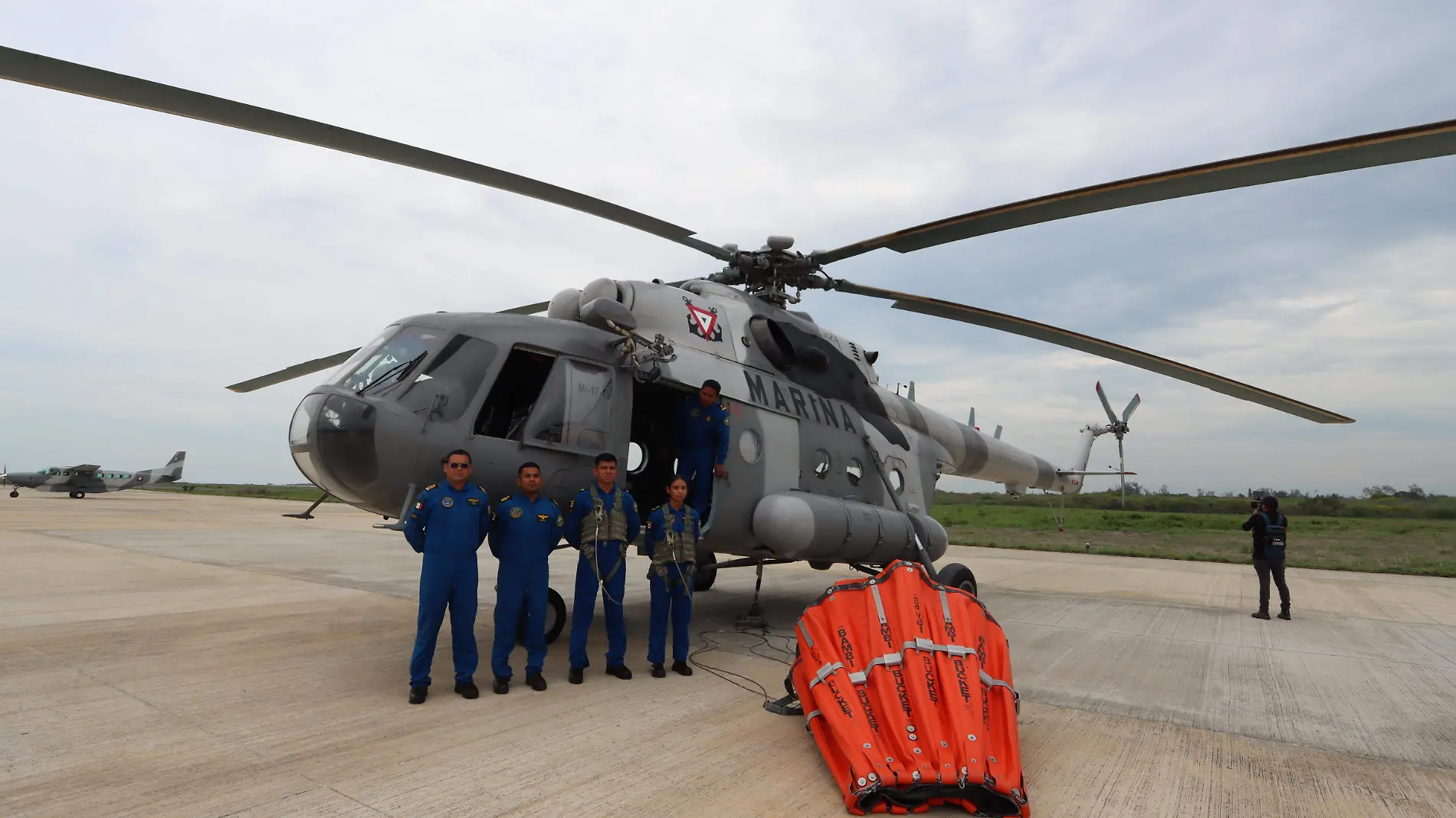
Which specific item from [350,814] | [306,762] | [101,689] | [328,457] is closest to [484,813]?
[350,814]

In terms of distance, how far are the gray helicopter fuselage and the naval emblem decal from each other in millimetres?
16

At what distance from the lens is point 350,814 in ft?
9.75

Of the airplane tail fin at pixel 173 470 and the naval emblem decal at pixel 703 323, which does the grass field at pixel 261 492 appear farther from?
the naval emblem decal at pixel 703 323

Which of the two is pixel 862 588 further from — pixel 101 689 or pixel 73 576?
pixel 73 576

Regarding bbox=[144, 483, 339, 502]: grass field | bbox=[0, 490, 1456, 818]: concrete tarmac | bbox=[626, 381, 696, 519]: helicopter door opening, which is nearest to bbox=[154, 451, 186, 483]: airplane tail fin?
bbox=[144, 483, 339, 502]: grass field

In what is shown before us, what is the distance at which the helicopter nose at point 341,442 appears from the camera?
4.89 meters

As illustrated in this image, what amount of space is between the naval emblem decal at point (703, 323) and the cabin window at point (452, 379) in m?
2.07

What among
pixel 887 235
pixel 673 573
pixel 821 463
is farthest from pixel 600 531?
pixel 887 235

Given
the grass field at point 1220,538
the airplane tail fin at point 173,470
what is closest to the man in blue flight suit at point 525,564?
the grass field at point 1220,538

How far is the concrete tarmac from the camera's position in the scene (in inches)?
130

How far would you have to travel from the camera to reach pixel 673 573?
5688mm

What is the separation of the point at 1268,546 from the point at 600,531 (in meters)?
9.36

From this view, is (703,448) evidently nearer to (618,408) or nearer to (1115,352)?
(618,408)

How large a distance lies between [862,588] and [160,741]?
3914 mm
